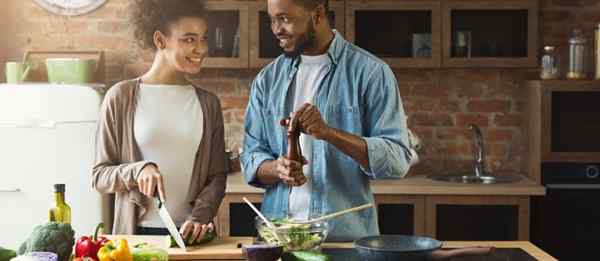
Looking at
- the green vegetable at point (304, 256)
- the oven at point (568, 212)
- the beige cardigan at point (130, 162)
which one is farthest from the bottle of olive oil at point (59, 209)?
the oven at point (568, 212)

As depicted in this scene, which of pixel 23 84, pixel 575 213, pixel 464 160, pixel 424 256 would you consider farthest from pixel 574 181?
pixel 23 84

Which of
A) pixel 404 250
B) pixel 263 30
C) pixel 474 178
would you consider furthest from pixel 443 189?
pixel 404 250

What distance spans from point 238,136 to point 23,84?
128 centimetres

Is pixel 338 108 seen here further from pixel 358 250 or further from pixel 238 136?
pixel 238 136

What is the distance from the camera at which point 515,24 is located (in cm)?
507

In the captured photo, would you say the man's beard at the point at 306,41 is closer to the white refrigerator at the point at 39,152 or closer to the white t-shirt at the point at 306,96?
the white t-shirt at the point at 306,96

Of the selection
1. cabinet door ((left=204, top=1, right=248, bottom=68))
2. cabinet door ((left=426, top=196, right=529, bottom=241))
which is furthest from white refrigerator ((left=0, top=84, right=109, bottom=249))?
cabinet door ((left=426, top=196, right=529, bottom=241))

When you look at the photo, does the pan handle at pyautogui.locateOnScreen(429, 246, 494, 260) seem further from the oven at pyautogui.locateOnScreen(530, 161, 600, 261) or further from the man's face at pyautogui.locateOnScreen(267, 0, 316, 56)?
the oven at pyautogui.locateOnScreen(530, 161, 600, 261)

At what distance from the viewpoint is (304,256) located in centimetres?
243

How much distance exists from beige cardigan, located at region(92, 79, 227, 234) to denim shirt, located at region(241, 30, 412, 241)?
14 cm

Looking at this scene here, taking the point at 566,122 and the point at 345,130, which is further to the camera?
the point at 566,122

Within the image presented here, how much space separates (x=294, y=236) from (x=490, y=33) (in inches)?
113

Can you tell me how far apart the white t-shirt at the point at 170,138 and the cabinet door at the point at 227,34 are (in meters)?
1.83

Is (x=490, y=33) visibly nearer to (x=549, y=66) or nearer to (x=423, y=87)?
(x=549, y=66)
